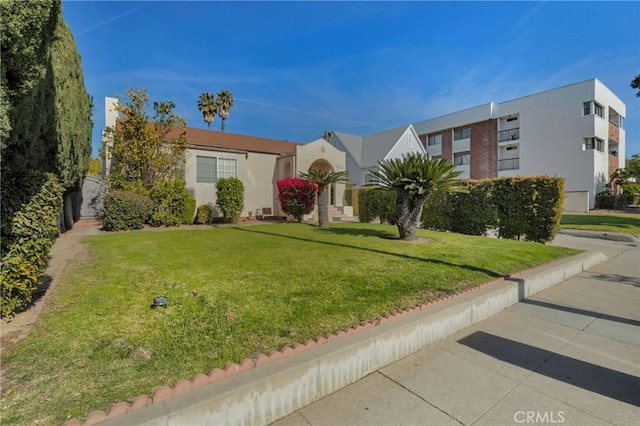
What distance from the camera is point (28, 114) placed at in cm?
381

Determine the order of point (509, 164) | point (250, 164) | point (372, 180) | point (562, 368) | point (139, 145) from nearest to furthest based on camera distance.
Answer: point (562, 368)
point (139, 145)
point (372, 180)
point (250, 164)
point (509, 164)

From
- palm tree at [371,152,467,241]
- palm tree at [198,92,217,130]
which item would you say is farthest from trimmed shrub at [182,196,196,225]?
palm tree at [198,92,217,130]

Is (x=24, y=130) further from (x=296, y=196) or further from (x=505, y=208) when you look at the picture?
(x=505, y=208)

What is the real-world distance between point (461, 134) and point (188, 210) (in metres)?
35.9

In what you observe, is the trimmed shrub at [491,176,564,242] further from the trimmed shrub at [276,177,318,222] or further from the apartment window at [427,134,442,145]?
the apartment window at [427,134,442,145]

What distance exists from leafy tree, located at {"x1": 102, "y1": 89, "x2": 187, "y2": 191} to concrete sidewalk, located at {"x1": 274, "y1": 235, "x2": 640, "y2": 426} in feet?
51.4

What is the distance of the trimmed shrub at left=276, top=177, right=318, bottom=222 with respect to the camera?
17406 mm

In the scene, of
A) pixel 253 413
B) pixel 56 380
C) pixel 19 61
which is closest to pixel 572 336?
pixel 253 413

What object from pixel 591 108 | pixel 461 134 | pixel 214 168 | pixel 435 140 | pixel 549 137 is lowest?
pixel 214 168

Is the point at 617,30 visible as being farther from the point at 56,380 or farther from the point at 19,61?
the point at 56,380

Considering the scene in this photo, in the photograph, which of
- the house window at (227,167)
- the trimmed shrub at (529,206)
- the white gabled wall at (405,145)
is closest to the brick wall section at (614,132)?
the white gabled wall at (405,145)

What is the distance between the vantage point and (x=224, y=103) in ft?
125

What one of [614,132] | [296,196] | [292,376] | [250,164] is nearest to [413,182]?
[292,376]
